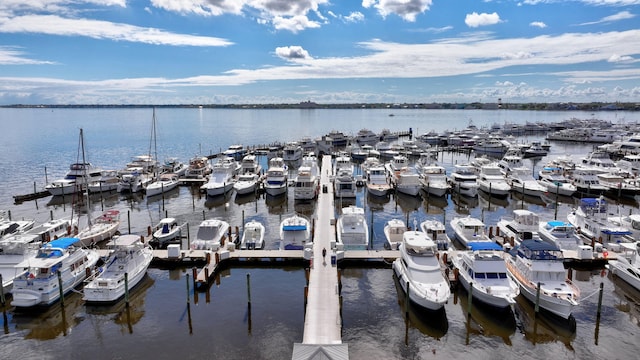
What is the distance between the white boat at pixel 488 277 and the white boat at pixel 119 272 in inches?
881

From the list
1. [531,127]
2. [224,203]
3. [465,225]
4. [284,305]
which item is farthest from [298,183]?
[531,127]

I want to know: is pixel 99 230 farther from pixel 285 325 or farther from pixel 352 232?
pixel 352 232

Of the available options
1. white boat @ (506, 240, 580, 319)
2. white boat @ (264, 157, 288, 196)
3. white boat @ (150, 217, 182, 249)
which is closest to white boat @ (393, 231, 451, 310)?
white boat @ (506, 240, 580, 319)

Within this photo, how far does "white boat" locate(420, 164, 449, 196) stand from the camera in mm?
56184

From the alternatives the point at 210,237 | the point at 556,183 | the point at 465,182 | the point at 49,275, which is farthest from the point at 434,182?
the point at 49,275

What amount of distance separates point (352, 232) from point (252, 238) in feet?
28.6

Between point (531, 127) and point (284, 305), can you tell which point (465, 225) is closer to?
point (284, 305)

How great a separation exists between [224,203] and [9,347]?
3310 cm

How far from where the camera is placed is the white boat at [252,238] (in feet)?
114

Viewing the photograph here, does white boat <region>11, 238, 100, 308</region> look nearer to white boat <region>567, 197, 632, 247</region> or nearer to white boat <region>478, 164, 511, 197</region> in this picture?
white boat <region>567, 197, 632, 247</region>

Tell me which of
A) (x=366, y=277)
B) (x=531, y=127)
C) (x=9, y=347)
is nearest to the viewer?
(x=9, y=347)

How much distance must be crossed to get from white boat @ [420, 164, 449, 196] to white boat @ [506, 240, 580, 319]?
2812cm

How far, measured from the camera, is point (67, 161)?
9669 cm

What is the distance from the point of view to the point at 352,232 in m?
34.9
